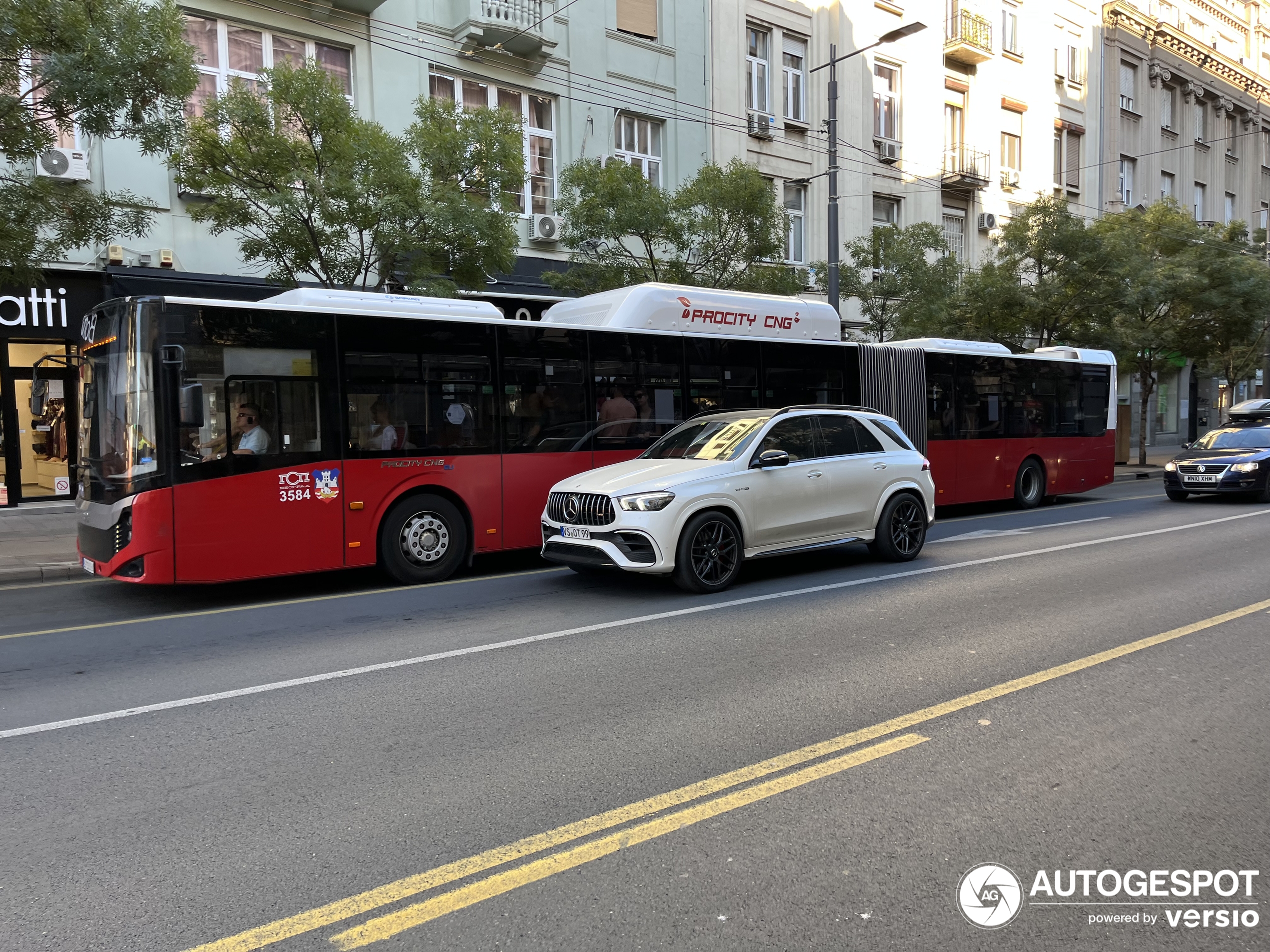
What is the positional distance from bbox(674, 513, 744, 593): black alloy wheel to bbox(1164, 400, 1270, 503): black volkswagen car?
1205 cm

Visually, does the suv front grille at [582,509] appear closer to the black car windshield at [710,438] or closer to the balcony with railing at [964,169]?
the black car windshield at [710,438]

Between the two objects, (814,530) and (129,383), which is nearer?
(129,383)

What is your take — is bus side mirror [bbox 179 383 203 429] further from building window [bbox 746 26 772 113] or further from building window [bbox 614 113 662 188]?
building window [bbox 746 26 772 113]

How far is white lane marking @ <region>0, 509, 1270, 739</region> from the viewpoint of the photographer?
5.12m

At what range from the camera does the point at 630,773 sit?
13.8 ft

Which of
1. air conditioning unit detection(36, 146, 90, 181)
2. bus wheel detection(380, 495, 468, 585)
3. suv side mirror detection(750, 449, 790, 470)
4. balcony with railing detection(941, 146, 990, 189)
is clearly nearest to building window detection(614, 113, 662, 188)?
air conditioning unit detection(36, 146, 90, 181)

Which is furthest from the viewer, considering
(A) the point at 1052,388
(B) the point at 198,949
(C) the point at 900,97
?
(C) the point at 900,97

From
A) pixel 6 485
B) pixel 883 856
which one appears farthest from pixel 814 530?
pixel 6 485

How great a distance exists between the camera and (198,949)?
284cm

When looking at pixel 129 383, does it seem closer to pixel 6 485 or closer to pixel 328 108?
pixel 328 108

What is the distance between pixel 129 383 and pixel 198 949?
6747mm

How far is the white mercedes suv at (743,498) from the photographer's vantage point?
8312 millimetres

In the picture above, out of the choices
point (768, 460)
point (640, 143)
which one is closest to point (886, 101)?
point (640, 143)

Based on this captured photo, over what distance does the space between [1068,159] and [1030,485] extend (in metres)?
24.3
